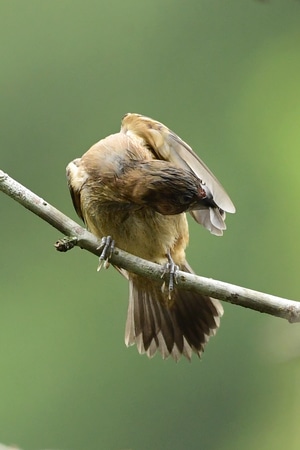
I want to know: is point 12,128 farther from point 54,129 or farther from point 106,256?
point 106,256

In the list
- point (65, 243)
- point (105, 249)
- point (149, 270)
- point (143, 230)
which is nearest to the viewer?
point (65, 243)

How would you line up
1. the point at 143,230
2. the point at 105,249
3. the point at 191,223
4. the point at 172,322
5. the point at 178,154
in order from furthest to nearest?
the point at 191,223 → the point at 172,322 → the point at 178,154 → the point at 143,230 → the point at 105,249

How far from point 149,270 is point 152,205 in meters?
0.28

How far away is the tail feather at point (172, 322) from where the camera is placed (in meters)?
4.31

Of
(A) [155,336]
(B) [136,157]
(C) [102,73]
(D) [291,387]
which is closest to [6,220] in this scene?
(C) [102,73]

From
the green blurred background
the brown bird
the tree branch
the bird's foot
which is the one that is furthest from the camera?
Result: the green blurred background

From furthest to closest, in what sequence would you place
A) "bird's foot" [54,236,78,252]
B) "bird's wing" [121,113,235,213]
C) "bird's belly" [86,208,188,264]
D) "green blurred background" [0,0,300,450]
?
"green blurred background" [0,0,300,450] < "bird's wing" [121,113,235,213] < "bird's belly" [86,208,188,264] < "bird's foot" [54,236,78,252]

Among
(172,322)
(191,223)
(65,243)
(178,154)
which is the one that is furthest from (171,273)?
(191,223)

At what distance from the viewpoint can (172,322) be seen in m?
4.38

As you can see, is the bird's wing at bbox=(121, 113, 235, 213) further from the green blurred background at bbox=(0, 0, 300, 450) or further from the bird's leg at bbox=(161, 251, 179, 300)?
the green blurred background at bbox=(0, 0, 300, 450)

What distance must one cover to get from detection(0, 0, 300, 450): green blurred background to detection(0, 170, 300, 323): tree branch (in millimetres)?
4270

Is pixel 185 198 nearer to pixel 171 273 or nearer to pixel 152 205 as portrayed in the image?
pixel 152 205

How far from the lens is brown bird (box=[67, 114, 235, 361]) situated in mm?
3417

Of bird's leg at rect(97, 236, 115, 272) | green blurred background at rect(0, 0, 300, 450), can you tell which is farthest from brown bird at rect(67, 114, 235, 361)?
green blurred background at rect(0, 0, 300, 450)
